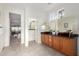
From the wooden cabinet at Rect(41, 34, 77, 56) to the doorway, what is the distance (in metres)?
0.40

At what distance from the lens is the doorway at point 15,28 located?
1.76 meters

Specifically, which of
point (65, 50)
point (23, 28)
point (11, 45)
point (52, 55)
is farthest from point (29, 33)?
point (65, 50)

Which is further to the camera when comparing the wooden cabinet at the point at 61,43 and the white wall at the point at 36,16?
the white wall at the point at 36,16

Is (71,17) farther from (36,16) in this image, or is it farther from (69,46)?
(36,16)

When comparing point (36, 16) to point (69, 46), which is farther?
point (36, 16)

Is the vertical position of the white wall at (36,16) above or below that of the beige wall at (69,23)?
above

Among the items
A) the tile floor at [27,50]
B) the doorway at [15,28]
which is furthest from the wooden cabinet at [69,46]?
the doorway at [15,28]

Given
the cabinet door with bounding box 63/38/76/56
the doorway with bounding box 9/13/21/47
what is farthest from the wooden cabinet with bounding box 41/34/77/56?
the doorway with bounding box 9/13/21/47

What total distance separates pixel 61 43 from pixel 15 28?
0.77 m

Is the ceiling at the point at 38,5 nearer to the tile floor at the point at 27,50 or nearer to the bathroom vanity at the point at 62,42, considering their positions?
the bathroom vanity at the point at 62,42

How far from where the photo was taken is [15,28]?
177 centimetres

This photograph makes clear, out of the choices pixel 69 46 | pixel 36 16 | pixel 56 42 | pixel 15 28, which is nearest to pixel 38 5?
pixel 36 16

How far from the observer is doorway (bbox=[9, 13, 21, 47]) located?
1.76m

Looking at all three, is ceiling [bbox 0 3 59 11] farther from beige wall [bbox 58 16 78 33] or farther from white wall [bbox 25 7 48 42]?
beige wall [bbox 58 16 78 33]
